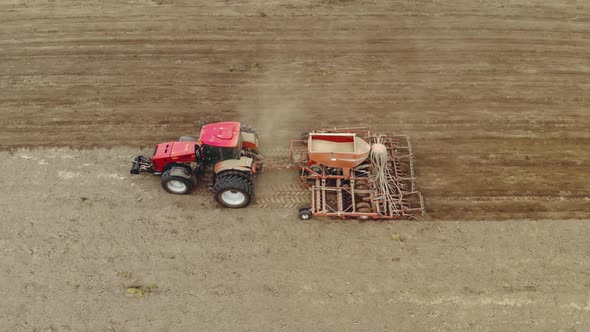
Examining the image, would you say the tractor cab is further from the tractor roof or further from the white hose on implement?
the white hose on implement

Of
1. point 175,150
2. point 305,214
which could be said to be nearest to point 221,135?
point 175,150

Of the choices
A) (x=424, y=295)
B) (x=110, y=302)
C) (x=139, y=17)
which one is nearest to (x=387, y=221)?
(x=424, y=295)

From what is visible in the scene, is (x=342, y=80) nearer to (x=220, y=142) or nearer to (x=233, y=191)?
(x=220, y=142)

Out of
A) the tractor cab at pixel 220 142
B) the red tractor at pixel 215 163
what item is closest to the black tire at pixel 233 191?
the red tractor at pixel 215 163

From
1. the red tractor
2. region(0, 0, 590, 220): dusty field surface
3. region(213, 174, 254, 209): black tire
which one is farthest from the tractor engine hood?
region(0, 0, 590, 220): dusty field surface

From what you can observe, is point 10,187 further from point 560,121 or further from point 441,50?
point 560,121

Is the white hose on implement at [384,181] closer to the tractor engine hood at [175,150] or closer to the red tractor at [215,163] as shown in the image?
the red tractor at [215,163]
